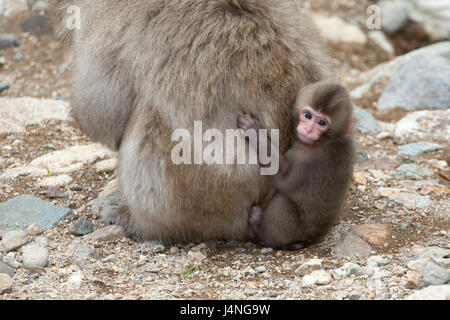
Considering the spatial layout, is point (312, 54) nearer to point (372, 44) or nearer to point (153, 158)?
point (153, 158)

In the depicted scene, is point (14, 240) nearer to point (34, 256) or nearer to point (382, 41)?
point (34, 256)

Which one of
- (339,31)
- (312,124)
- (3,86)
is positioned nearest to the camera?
(312,124)

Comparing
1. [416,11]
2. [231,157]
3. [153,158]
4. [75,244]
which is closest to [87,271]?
[75,244]

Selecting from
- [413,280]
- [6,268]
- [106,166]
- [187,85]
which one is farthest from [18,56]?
[413,280]

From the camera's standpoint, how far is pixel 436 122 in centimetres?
700

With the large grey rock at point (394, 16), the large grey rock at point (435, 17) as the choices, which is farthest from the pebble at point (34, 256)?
the large grey rock at point (435, 17)

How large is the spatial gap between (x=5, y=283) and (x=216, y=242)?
5.01ft

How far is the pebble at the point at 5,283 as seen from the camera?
4023 millimetres

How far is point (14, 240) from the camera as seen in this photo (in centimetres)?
469

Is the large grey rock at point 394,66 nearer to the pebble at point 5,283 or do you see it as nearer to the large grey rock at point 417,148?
the large grey rock at point 417,148

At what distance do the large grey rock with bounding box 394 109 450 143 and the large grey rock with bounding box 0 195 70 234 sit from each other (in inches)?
141
